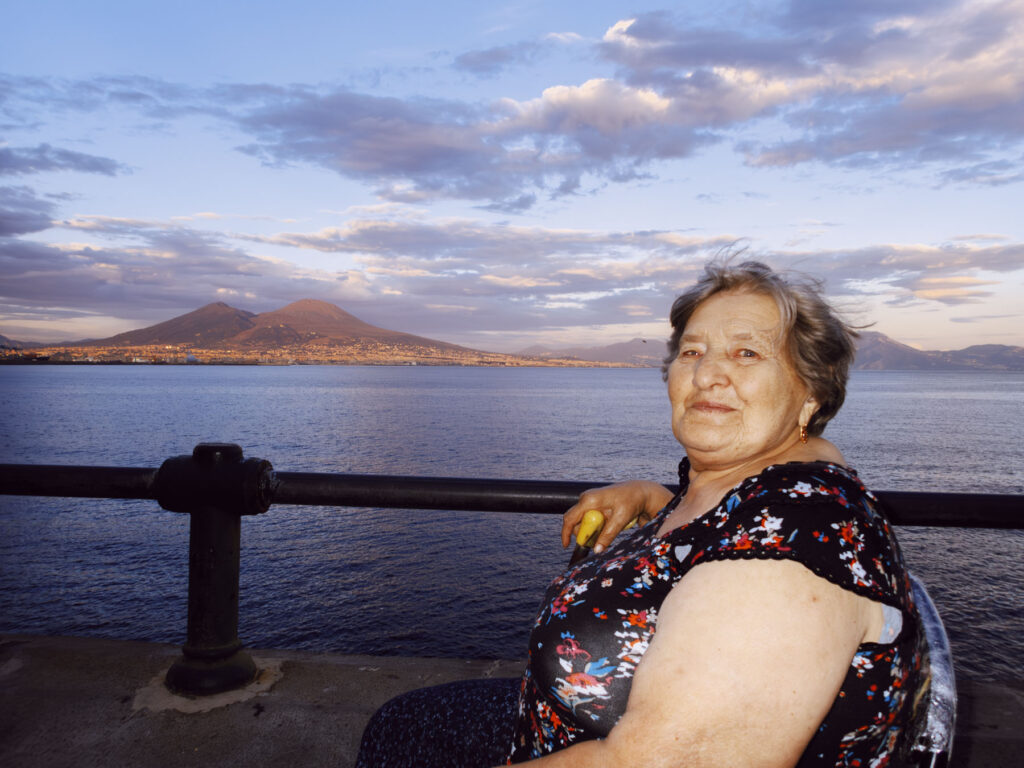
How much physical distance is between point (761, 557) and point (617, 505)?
42.5 inches

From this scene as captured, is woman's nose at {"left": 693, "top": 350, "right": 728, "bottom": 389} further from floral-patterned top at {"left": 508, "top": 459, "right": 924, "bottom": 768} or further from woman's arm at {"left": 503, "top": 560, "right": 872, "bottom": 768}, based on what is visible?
woman's arm at {"left": 503, "top": 560, "right": 872, "bottom": 768}

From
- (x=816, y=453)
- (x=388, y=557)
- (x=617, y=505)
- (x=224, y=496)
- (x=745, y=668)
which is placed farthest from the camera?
(x=388, y=557)

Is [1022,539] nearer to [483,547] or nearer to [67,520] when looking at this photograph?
[483,547]

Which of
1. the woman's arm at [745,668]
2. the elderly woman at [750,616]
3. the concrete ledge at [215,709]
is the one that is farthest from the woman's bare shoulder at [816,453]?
the concrete ledge at [215,709]

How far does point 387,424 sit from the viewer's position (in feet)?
158

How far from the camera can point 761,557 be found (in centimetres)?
112

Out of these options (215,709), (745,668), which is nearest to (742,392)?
(745,668)

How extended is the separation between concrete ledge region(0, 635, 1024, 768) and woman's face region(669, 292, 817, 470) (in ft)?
5.71

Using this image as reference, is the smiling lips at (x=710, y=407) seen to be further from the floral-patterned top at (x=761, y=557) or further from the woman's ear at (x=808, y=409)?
the floral-patterned top at (x=761, y=557)

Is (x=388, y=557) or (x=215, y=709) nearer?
(x=215, y=709)

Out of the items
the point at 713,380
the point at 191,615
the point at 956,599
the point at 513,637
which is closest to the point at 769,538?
the point at 713,380

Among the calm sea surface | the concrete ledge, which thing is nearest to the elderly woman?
the concrete ledge

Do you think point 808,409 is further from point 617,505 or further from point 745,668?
point 745,668

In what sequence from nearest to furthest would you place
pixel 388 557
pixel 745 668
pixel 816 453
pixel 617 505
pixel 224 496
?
pixel 745 668, pixel 816 453, pixel 617 505, pixel 224 496, pixel 388 557
